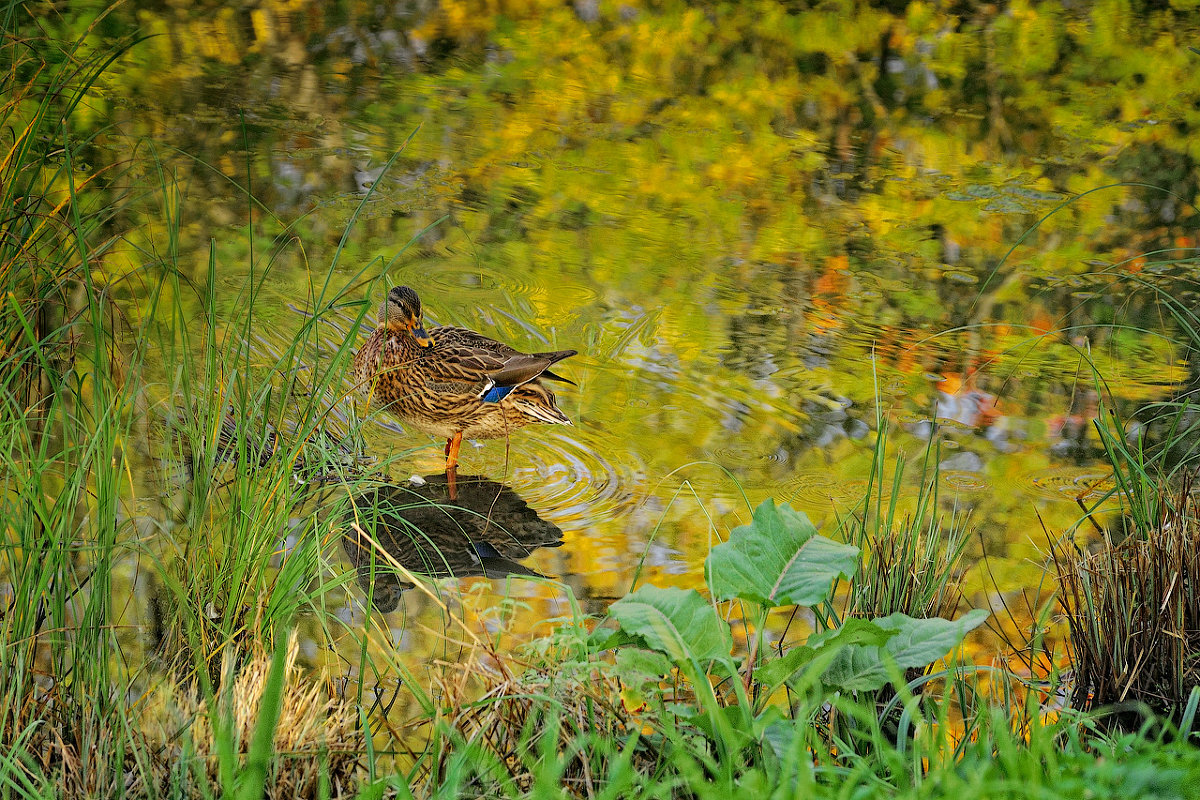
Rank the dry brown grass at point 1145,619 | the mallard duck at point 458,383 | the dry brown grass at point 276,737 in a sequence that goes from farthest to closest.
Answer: the mallard duck at point 458,383, the dry brown grass at point 1145,619, the dry brown grass at point 276,737

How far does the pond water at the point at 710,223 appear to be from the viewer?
4453 millimetres

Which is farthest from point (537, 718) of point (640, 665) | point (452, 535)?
point (452, 535)

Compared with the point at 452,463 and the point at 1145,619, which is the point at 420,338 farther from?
the point at 1145,619

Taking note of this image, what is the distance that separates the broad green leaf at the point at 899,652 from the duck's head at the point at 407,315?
3.24m

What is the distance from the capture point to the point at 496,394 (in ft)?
16.6

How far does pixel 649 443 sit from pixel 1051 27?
895cm

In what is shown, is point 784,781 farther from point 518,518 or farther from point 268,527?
point 518,518

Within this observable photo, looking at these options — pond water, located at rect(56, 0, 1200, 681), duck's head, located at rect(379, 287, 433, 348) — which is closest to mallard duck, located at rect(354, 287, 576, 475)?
duck's head, located at rect(379, 287, 433, 348)

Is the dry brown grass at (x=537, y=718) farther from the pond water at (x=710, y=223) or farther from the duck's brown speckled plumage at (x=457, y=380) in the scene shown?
the duck's brown speckled plumage at (x=457, y=380)

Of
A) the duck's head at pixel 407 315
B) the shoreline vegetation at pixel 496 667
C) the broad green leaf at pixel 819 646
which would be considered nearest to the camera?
the shoreline vegetation at pixel 496 667

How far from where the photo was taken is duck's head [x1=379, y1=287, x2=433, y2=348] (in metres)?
5.32

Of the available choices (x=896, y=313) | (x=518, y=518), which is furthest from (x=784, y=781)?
(x=896, y=313)

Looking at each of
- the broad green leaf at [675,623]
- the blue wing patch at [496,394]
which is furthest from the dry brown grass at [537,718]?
the blue wing patch at [496,394]

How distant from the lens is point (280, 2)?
34.7 ft
